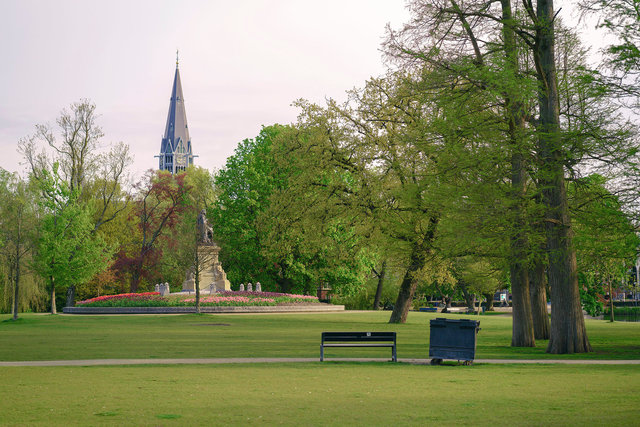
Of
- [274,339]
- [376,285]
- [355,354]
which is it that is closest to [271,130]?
[376,285]

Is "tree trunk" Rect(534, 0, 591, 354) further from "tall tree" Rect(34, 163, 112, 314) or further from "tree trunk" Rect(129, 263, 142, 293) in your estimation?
"tree trunk" Rect(129, 263, 142, 293)

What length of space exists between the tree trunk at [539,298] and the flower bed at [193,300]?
2515cm

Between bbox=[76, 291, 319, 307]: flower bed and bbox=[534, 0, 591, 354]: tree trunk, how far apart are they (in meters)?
29.8

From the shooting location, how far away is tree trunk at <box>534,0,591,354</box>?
2041cm

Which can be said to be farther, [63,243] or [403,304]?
[63,243]

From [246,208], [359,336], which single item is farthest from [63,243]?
[359,336]

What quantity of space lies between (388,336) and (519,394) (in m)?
5.92

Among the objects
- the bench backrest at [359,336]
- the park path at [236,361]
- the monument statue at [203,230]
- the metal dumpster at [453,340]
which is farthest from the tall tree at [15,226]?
the metal dumpster at [453,340]

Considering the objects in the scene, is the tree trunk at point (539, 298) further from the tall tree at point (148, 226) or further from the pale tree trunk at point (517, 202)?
the tall tree at point (148, 226)

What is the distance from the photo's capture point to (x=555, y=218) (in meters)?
21.3

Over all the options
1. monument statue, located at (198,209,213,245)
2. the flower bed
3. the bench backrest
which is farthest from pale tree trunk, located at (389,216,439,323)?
monument statue, located at (198,209,213,245)

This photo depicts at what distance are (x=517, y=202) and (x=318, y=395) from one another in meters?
11.5

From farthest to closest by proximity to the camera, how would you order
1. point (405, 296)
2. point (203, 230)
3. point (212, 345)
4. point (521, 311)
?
1. point (203, 230)
2. point (405, 296)
3. point (521, 311)
4. point (212, 345)

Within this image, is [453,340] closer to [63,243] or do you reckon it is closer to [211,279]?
[63,243]
